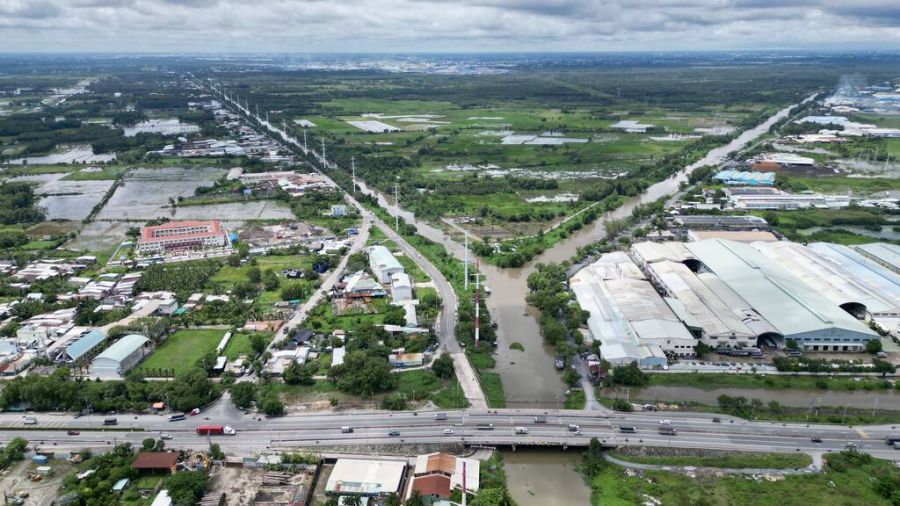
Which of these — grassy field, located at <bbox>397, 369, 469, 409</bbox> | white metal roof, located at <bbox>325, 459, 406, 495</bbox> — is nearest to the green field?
grassy field, located at <bbox>397, 369, 469, 409</bbox>

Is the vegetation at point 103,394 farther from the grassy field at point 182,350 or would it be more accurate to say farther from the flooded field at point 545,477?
the flooded field at point 545,477

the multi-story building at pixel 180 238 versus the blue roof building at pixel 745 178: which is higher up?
the blue roof building at pixel 745 178

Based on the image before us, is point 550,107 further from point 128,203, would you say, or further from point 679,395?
point 679,395

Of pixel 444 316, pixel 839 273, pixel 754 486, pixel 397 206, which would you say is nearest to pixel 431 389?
pixel 444 316

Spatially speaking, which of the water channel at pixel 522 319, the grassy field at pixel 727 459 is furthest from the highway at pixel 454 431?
the water channel at pixel 522 319

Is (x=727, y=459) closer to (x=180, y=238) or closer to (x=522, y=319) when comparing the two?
(x=522, y=319)

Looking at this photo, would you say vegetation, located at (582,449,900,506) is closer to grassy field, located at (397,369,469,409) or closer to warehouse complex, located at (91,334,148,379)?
grassy field, located at (397,369,469,409)
